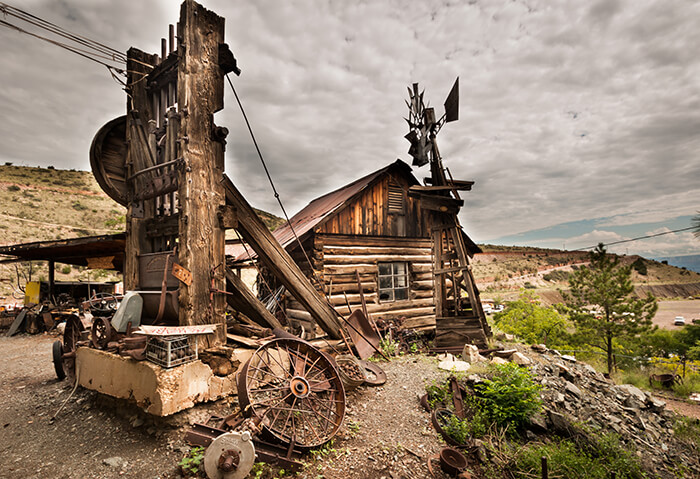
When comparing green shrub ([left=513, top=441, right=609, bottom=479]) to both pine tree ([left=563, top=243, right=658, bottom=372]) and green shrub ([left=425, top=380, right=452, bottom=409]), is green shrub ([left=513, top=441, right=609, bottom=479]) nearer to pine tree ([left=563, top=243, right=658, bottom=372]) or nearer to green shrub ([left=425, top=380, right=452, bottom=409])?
green shrub ([left=425, top=380, right=452, bottom=409])

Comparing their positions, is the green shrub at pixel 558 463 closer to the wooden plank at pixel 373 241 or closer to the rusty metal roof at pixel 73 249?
the wooden plank at pixel 373 241

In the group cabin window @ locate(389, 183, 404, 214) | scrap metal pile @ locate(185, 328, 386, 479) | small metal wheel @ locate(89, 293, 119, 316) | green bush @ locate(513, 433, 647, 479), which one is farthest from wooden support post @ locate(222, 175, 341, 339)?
cabin window @ locate(389, 183, 404, 214)

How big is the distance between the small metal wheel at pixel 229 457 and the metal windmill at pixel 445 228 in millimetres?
8058

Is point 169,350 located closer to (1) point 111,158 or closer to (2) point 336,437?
(2) point 336,437

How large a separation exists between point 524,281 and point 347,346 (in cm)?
4204

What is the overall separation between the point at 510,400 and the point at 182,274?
565 centimetres

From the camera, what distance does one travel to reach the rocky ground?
3.60m

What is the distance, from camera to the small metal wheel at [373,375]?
6241mm

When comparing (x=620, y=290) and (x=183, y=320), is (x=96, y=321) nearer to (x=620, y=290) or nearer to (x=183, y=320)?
(x=183, y=320)

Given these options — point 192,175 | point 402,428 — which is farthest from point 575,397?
point 192,175

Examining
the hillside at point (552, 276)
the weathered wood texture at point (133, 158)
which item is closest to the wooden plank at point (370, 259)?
the weathered wood texture at point (133, 158)

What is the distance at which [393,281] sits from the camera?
37.4 feet

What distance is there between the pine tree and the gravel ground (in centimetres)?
1249

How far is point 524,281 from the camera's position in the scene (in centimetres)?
4269
